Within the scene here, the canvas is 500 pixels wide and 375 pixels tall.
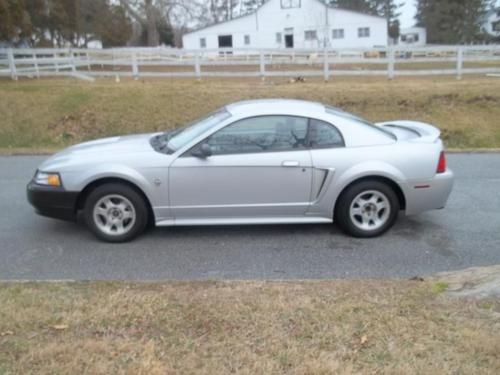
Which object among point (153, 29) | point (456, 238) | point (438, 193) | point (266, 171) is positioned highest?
point (153, 29)

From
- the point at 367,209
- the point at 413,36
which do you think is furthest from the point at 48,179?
the point at 413,36

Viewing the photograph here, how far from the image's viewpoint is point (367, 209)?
16.9 ft

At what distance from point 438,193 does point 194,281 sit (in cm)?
283

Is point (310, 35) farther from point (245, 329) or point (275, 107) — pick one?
point (245, 329)

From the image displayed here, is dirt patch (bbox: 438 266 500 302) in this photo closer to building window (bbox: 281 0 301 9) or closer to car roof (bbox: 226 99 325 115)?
car roof (bbox: 226 99 325 115)

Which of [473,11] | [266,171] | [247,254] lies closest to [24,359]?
[247,254]

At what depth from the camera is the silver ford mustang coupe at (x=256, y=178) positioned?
4.94 meters

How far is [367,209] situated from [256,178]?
1.25 meters

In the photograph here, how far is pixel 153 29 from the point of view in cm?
4291

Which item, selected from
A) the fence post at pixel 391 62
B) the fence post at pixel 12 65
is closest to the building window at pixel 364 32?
the fence post at pixel 391 62

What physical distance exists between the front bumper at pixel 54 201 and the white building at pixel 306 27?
4074cm

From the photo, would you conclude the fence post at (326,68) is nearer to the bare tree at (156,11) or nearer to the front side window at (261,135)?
the front side window at (261,135)

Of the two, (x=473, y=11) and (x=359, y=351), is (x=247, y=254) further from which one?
(x=473, y=11)

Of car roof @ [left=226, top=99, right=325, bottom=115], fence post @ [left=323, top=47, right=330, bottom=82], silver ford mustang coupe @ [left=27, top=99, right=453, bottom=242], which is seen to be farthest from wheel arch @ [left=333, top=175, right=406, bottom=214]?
fence post @ [left=323, top=47, right=330, bottom=82]
